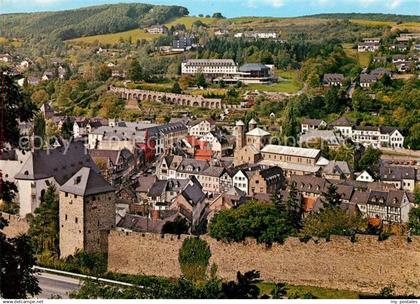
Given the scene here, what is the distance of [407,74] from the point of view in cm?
2805

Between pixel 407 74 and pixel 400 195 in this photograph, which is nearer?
pixel 400 195

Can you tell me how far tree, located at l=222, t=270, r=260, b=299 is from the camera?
13.7ft

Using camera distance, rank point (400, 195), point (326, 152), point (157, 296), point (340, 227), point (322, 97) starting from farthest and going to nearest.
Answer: point (322, 97), point (326, 152), point (400, 195), point (340, 227), point (157, 296)

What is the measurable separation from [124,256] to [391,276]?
363 centimetres

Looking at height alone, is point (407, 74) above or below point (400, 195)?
above

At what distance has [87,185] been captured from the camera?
31.3 feet

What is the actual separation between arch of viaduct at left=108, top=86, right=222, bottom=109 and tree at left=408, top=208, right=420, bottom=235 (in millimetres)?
15954

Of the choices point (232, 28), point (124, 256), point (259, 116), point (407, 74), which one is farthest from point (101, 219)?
point (232, 28)

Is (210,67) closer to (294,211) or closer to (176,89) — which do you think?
(176,89)

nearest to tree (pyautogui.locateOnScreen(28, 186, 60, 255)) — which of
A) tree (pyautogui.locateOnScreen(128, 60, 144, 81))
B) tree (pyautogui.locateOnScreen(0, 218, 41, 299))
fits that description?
tree (pyautogui.locateOnScreen(0, 218, 41, 299))

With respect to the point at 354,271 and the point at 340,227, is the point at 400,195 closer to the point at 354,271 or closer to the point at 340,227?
the point at 340,227

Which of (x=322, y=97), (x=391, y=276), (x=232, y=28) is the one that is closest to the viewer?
(x=391, y=276)

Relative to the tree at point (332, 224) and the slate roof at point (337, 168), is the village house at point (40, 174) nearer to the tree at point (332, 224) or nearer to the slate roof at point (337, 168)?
the tree at point (332, 224)

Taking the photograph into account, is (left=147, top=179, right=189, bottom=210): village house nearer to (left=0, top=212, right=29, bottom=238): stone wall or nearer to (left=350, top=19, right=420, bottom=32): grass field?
(left=0, top=212, right=29, bottom=238): stone wall
